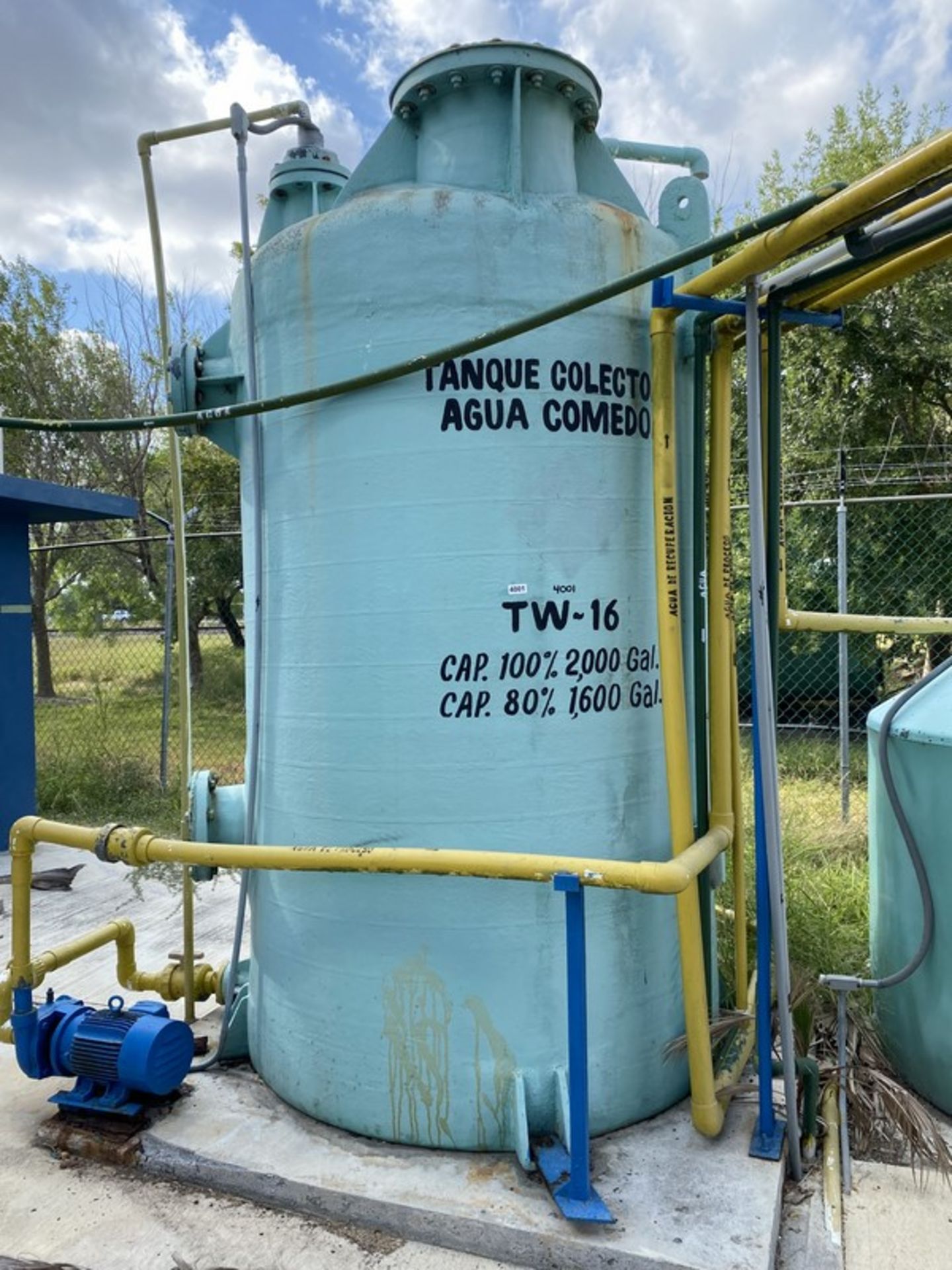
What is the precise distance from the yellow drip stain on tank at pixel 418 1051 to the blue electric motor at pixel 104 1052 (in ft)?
2.20

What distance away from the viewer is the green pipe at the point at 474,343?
6.79ft

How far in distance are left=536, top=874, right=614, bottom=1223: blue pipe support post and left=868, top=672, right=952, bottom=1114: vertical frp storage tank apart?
48.2 inches

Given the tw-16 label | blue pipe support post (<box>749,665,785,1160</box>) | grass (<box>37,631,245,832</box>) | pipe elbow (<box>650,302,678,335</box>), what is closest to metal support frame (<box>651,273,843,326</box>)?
pipe elbow (<box>650,302,678,335</box>)

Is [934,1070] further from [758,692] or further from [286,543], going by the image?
[286,543]

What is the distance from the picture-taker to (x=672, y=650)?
8.41ft

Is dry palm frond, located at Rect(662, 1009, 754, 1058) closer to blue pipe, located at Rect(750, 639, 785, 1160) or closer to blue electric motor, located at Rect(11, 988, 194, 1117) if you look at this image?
blue pipe, located at Rect(750, 639, 785, 1160)

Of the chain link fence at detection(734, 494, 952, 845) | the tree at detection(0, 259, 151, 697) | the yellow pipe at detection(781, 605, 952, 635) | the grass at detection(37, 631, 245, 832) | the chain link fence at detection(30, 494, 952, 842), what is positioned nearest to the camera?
the yellow pipe at detection(781, 605, 952, 635)

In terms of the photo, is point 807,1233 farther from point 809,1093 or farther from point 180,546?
point 180,546

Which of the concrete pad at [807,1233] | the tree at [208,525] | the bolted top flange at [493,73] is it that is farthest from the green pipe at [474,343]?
the tree at [208,525]

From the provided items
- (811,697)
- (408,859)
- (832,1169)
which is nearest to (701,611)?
(408,859)

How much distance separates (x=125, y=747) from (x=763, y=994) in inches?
297

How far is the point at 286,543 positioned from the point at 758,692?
140 centimetres

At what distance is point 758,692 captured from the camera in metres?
2.50

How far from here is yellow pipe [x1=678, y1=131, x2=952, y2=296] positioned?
181 cm
